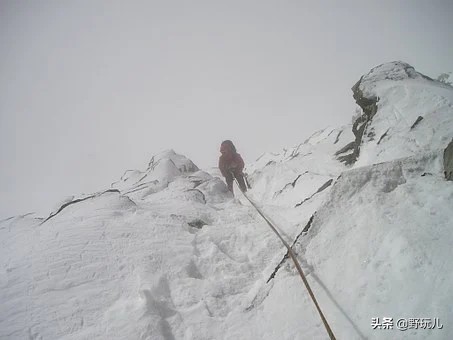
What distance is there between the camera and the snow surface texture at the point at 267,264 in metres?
3.47

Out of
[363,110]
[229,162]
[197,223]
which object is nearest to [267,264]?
[197,223]

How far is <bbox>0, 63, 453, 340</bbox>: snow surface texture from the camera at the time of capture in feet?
11.4

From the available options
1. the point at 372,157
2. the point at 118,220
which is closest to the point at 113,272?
the point at 118,220

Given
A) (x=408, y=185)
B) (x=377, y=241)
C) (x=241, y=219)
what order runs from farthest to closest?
(x=241, y=219)
(x=408, y=185)
(x=377, y=241)

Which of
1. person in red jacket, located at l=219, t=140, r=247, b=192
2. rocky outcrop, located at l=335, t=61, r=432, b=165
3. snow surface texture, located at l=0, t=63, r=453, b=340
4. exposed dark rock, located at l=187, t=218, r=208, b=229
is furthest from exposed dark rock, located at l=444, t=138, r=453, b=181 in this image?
person in red jacket, located at l=219, t=140, r=247, b=192

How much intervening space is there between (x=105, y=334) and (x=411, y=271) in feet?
13.3

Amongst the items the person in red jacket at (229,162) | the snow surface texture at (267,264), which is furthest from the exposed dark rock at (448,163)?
the person in red jacket at (229,162)

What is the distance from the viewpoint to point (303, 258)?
4711 millimetres

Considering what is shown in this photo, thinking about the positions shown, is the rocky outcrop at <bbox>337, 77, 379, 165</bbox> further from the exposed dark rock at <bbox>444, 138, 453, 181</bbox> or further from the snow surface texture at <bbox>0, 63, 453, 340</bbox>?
the exposed dark rock at <bbox>444, 138, 453, 181</bbox>

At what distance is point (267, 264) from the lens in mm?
5391

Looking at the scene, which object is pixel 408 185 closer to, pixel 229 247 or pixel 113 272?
pixel 229 247

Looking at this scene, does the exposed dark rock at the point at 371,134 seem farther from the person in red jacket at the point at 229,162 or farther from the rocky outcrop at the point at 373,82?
the person in red jacket at the point at 229,162

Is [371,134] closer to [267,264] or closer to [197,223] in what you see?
[267,264]

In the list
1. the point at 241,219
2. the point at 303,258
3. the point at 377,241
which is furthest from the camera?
the point at 241,219
